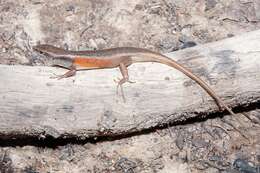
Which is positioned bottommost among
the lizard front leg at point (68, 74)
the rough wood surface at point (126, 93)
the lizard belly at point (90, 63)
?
the rough wood surface at point (126, 93)

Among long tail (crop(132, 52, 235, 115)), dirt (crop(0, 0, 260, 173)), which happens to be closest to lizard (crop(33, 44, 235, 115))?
long tail (crop(132, 52, 235, 115))

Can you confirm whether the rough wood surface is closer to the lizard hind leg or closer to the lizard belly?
the lizard hind leg

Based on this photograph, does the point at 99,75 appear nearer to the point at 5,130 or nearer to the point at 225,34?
the point at 5,130

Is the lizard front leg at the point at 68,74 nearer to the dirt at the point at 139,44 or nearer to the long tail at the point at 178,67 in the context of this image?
the long tail at the point at 178,67

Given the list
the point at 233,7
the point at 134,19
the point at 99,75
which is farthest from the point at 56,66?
the point at 233,7

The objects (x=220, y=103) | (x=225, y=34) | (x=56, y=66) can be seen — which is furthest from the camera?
(x=225, y=34)

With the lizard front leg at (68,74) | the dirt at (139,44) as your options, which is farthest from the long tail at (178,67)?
the lizard front leg at (68,74)

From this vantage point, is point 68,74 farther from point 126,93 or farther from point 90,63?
point 126,93
